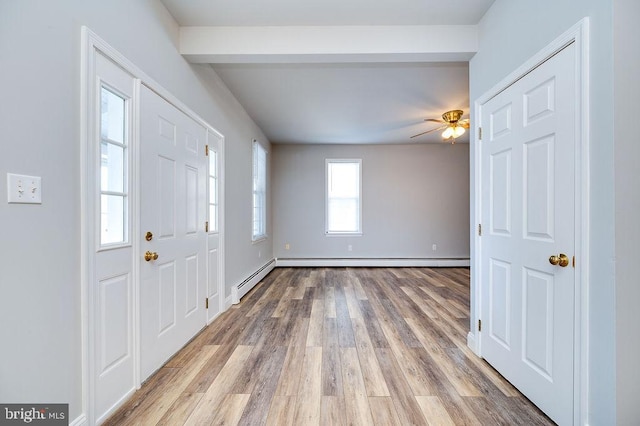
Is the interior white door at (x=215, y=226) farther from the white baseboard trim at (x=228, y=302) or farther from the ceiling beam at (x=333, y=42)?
the ceiling beam at (x=333, y=42)

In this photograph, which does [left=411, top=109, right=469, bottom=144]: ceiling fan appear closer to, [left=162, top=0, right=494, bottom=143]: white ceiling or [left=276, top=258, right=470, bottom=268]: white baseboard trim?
[left=162, top=0, right=494, bottom=143]: white ceiling

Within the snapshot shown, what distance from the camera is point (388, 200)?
610cm

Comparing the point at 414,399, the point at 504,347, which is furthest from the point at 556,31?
the point at 414,399

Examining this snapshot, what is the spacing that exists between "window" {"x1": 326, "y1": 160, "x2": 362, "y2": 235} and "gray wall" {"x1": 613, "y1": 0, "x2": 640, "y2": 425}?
490 centimetres

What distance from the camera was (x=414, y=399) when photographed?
1700 mm

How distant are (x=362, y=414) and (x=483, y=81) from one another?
250 cm

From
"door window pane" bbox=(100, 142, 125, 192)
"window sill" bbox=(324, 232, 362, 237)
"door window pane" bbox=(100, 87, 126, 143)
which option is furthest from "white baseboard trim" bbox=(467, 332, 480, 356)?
"window sill" bbox=(324, 232, 362, 237)

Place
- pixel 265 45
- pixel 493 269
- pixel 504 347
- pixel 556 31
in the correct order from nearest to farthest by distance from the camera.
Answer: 1. pixel 556 31
2. pixel 504 347
3. pixel 493 269
4. pixel 265 45

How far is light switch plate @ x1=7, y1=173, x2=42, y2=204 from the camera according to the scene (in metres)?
1.07

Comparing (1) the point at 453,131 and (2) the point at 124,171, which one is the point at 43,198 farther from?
(1) the point at 453,131

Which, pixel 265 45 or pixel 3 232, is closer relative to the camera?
pixel 3 232

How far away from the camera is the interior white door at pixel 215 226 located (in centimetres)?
291

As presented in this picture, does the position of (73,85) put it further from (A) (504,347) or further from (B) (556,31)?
(A) (504,347)

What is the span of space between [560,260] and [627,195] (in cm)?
41
